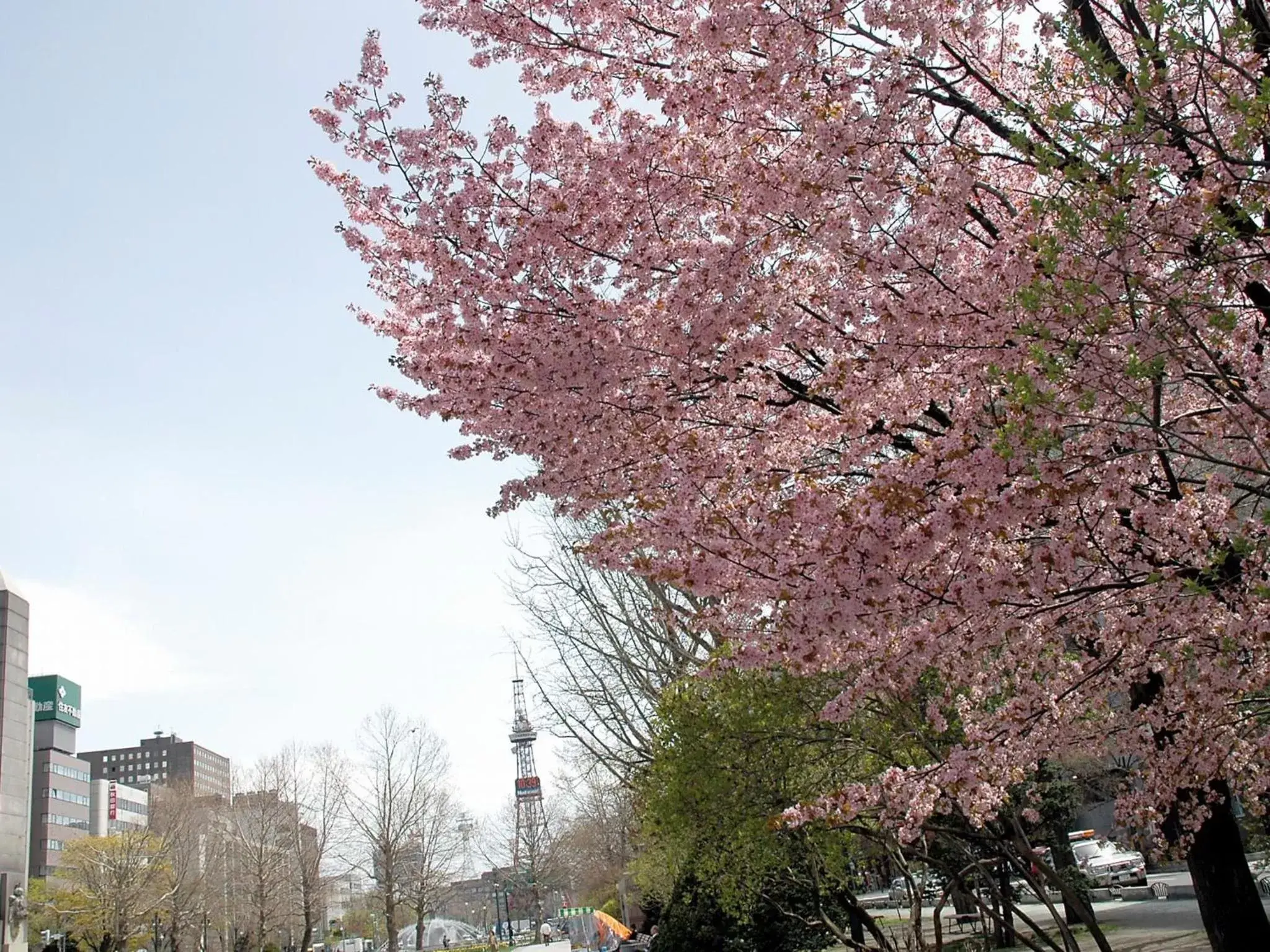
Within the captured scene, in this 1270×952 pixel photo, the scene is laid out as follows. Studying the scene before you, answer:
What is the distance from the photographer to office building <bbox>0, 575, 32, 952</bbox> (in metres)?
56.1

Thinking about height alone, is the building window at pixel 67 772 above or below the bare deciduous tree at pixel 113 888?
above

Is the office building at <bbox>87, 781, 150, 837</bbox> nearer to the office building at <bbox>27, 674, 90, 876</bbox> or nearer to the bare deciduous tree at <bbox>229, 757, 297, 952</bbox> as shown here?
the office building at <bbox>27, 674, 90, 876</bbox>

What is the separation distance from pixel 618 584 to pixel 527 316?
14.0 m

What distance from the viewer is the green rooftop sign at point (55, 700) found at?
3233 inches

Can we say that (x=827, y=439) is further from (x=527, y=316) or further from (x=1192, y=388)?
(x=1192, y=388)

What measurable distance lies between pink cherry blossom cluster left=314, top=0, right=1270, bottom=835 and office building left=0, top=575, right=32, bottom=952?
58827mm

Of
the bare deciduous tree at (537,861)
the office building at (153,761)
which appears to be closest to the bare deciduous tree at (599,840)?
the bare deciduous tree at (537,861)

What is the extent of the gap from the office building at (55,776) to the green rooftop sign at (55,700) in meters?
0.05

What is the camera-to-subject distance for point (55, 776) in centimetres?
7750

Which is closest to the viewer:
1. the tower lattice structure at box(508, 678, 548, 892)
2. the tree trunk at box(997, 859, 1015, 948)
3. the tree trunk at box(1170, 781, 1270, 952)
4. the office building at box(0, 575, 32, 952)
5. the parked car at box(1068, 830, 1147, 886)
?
the tree trunk at box(1170, 781, 1270, 952)

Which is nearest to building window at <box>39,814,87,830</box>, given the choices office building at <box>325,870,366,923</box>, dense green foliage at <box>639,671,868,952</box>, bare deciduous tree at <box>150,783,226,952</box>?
office building at <box>325,870,366,923</box>

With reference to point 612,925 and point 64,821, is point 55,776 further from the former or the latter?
point 612,925

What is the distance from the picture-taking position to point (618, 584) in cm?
1959

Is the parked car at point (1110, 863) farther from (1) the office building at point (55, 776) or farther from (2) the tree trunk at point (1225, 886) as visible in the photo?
(1) the office building at point (55, 776)
